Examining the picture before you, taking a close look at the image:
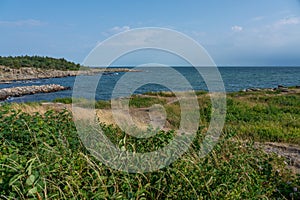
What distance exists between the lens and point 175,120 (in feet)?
36.1

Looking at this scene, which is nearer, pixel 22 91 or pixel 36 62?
pixel 22 91

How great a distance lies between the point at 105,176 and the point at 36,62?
9540 cm

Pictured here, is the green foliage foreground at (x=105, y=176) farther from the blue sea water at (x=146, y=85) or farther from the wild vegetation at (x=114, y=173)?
the blue sea water at (x=146, y=85)

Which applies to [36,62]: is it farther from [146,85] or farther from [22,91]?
[146,85]

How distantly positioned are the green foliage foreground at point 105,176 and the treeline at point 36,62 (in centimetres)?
8403

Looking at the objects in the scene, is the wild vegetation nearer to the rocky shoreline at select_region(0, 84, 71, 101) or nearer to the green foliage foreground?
the green foliage foreground

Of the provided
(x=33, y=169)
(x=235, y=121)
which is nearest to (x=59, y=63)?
(x=235, y=121)

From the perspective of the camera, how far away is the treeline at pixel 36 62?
270 ft

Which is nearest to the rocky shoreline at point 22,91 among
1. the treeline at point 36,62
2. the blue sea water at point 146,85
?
the blue sea water at point 146,85

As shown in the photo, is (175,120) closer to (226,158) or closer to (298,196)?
(226,158)

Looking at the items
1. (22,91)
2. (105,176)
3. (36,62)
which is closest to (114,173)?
(105,176)

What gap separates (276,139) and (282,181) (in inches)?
154

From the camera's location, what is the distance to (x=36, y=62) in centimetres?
9138

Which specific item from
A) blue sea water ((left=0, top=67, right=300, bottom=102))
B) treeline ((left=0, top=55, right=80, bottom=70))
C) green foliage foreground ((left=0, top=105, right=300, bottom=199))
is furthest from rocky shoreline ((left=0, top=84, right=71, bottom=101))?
treeline ((left=0, top=55, right=80, bottom=70))
